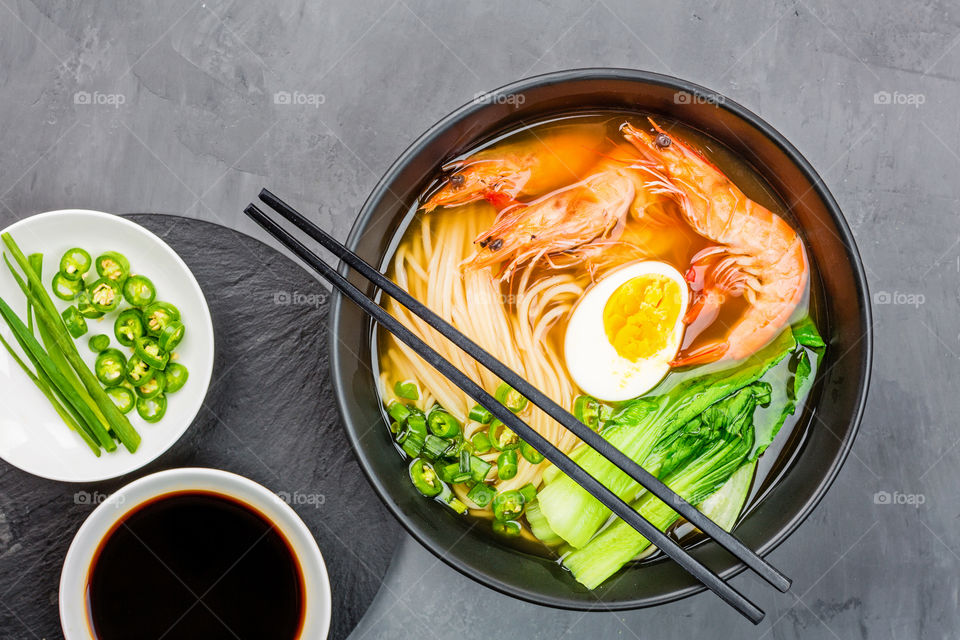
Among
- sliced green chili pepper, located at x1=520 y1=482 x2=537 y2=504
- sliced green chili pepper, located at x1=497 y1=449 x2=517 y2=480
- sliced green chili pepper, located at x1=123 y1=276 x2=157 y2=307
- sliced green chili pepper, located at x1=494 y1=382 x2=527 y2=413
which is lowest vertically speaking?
sliced green chili pepper, located at x1=123 y1=276 x2=157 y2=307

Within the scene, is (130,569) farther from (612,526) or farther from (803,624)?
(803,624)

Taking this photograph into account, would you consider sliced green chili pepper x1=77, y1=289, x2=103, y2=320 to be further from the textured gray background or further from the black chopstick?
the black chopstick

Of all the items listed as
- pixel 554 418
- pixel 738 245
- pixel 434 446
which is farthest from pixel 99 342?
pixel 738 245

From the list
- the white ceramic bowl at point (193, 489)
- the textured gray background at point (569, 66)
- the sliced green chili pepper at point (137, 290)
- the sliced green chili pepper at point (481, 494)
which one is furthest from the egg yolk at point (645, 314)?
the sliced green chili pepper at point (137, 290)

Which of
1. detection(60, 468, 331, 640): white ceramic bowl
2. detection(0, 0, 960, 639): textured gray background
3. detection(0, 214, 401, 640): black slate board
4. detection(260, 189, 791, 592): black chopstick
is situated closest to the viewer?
detection(260, 189, 791, 592): black chopstick

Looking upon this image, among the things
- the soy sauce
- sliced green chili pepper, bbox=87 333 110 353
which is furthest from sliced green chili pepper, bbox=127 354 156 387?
the soy sauce

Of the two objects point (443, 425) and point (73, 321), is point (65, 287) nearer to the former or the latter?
point (73, 321)

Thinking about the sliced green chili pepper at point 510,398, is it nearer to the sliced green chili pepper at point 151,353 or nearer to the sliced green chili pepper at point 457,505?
the sliced green chili pepper at point 457,505

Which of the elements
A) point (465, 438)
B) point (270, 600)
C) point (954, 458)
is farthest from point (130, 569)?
point (954, 458)
